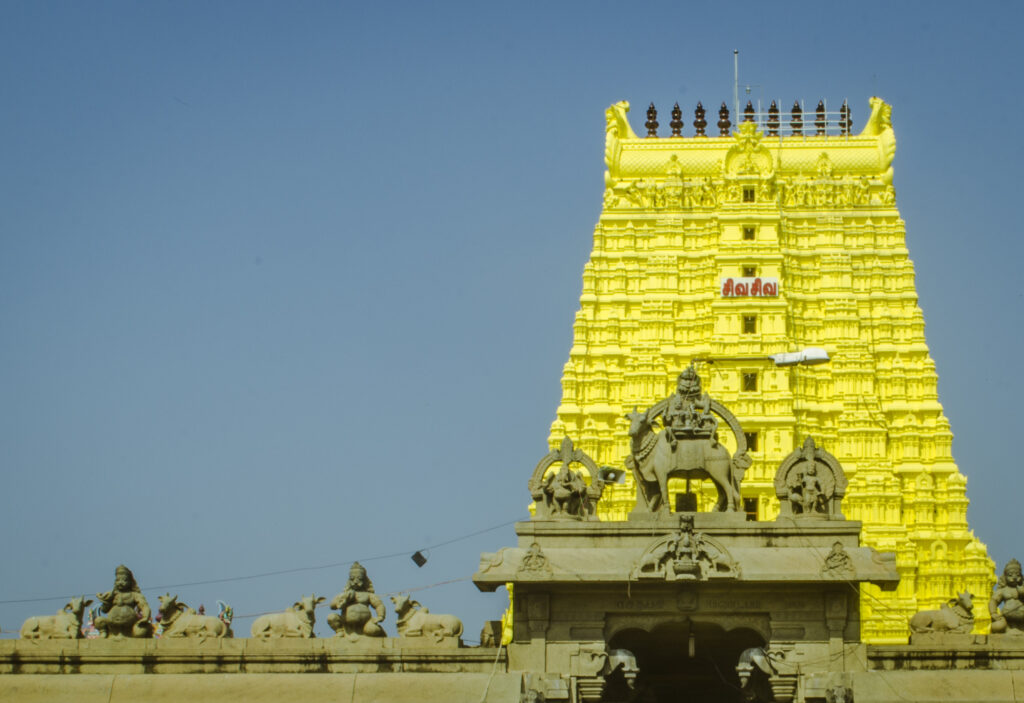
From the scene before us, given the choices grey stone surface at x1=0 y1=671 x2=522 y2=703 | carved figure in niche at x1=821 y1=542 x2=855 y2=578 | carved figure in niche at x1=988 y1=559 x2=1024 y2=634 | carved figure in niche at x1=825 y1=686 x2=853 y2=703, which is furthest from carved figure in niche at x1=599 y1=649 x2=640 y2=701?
carved figure in niche at x1=988 y1=559 x2=1024 y2=634

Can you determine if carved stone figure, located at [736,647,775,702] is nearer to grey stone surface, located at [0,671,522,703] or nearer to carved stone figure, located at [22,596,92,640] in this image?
grey stone surface, located at [0,671,522,703]

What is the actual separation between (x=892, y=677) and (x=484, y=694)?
9.52 m

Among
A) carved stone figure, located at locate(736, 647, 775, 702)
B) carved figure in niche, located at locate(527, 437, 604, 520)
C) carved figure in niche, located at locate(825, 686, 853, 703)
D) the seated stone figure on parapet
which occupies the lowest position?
carved figure in niche, located at locate(825, 686, 853, 703)

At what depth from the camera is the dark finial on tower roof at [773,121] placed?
96.2 meters

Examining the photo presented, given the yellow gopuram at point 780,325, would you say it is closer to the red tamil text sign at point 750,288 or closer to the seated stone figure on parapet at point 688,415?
the red tamil text sign at point 750,288

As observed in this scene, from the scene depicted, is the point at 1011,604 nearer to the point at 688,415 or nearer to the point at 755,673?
the point at 755,673

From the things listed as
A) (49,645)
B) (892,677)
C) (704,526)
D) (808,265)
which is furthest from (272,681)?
(808,265)

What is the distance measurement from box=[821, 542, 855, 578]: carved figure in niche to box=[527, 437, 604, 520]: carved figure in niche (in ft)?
19.5

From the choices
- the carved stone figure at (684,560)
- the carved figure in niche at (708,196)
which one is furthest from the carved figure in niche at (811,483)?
the carved figure in niche at (708,196)

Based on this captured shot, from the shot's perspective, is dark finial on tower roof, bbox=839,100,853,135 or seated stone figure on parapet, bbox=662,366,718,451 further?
dark finial on tower roof, bbox=839,100,853,135

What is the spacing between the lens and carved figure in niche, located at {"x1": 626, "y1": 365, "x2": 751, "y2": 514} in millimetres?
45000

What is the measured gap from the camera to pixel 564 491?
45.1 meters

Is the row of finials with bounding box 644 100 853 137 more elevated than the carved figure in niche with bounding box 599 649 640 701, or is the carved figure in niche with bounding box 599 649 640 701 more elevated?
the row of finials with bounding box 644 100 853 137

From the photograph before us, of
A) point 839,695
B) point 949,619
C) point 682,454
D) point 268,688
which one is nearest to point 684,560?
point 682,454
